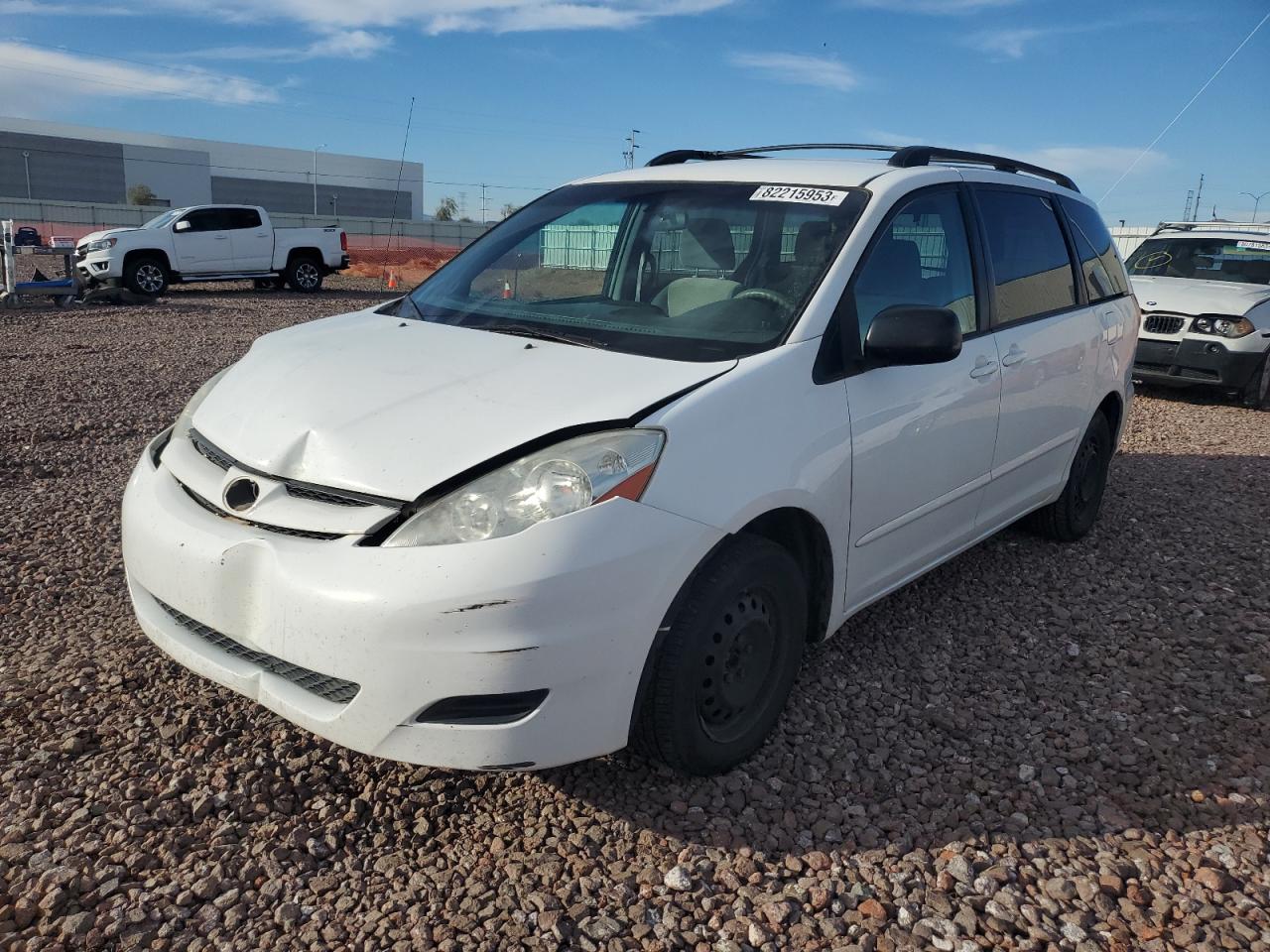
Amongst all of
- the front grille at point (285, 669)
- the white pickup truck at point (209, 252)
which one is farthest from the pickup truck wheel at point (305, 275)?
the front grille at point (285, 669)

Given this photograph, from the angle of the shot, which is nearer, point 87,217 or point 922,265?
point 922,265

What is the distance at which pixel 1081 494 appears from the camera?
17.0ft

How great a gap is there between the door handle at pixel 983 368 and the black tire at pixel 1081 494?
54.1 inches

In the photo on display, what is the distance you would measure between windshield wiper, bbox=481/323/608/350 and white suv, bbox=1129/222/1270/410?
7.82 m

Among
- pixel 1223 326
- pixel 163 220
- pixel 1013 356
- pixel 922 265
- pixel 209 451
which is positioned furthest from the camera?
pixel 163 220

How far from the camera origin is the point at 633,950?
2299 millimetres

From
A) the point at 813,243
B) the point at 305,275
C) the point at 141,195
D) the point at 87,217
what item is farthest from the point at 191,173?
the point at 813,243

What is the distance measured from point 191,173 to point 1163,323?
7170 cm

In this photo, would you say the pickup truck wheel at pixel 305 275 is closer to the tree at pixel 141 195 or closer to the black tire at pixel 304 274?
the black tire at pixel 304 274

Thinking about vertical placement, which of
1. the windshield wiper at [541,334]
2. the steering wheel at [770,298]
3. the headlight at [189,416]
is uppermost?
the steering wheel at [770,298]

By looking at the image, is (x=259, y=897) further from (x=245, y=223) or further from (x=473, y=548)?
(x=245, y=223)

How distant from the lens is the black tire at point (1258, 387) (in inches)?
372

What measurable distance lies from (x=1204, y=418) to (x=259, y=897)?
9288mm

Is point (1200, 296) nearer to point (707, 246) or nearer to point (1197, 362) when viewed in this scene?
point (1197, 362)
